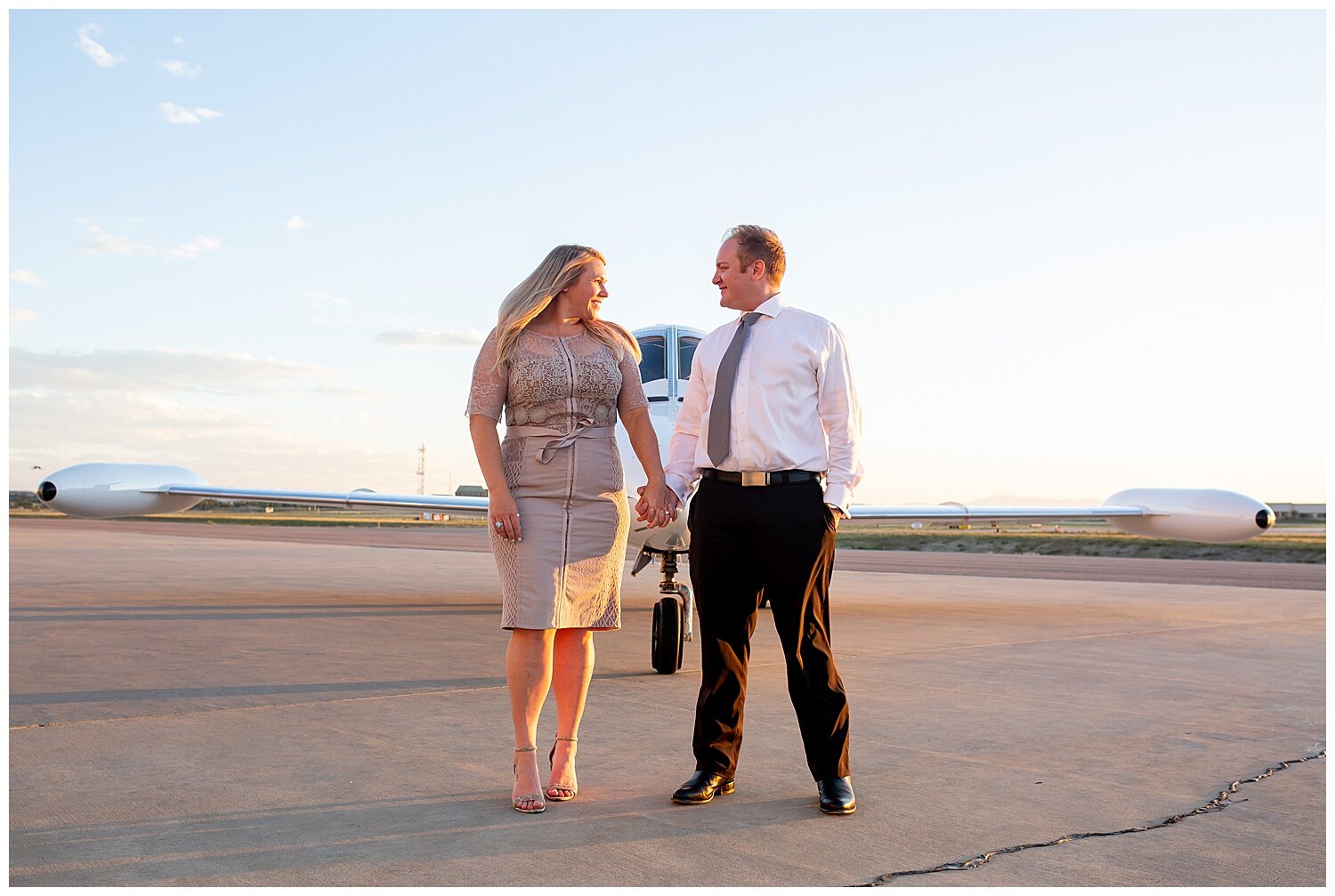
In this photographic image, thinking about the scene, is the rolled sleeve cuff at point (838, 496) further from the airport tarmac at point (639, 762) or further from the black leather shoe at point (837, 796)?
the airport tarmac at point (639, 762)

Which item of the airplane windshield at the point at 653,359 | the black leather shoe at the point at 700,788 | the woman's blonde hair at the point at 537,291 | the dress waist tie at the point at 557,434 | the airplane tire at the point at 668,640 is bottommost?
the black leather shoe at the point at 700,788

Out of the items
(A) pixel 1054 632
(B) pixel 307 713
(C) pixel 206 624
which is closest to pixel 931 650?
(A) pixel 1054 632

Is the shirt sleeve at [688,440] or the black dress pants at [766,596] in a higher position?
the shirt sleeve at [688,440]

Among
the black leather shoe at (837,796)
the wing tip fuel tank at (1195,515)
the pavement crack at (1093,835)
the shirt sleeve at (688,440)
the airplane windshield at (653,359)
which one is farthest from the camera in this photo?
the wing tip fuel tank at (1195,515)

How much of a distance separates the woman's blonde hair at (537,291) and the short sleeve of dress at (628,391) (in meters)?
0.40

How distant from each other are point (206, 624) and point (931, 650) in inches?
233

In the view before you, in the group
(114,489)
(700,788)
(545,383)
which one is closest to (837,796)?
(700,788)

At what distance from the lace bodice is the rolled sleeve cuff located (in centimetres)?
86

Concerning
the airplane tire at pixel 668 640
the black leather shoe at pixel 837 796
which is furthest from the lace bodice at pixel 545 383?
the airplane tire at pixel 668 640

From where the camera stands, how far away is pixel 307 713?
5.54 meters

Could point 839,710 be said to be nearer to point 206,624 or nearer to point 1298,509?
point 206,624

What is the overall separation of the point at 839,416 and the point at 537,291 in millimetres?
1186

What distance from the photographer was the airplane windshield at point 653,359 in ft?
32.8

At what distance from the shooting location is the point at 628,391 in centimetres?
437
